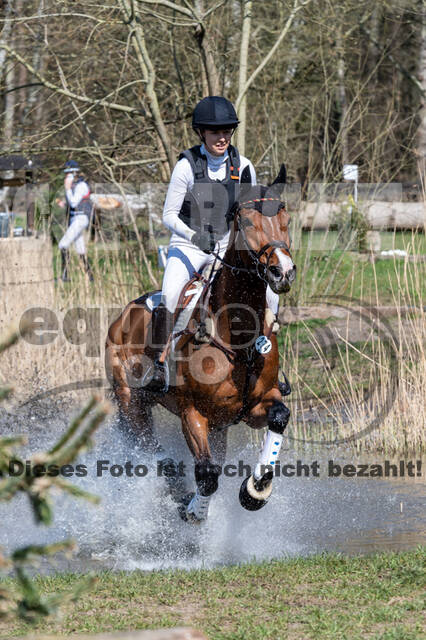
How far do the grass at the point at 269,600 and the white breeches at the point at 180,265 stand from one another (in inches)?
78.3

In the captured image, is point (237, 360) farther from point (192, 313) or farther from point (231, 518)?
point (231, 518)

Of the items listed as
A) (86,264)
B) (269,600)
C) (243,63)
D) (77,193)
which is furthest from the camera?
(77,193)

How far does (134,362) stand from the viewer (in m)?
7.40

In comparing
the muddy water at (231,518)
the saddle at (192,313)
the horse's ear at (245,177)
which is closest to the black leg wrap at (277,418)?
the saddle at (192,313)

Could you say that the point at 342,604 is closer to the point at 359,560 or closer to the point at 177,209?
the point at 359,560

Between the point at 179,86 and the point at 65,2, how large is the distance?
127 inches

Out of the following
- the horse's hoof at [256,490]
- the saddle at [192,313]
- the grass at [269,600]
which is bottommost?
the grass at [269,600]

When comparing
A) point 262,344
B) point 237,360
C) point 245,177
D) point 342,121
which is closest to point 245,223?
point 245,177

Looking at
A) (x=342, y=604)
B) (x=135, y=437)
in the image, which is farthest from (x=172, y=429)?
(x=342, y=604)

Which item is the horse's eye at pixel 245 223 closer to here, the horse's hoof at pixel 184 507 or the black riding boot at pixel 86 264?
the horse's hoof at pixel 184 507

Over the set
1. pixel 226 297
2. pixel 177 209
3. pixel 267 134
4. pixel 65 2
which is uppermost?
pixel 65 2

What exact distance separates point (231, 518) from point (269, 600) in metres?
2.07

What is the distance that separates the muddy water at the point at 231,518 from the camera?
5789 mm

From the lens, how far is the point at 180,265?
6410 millimetres
